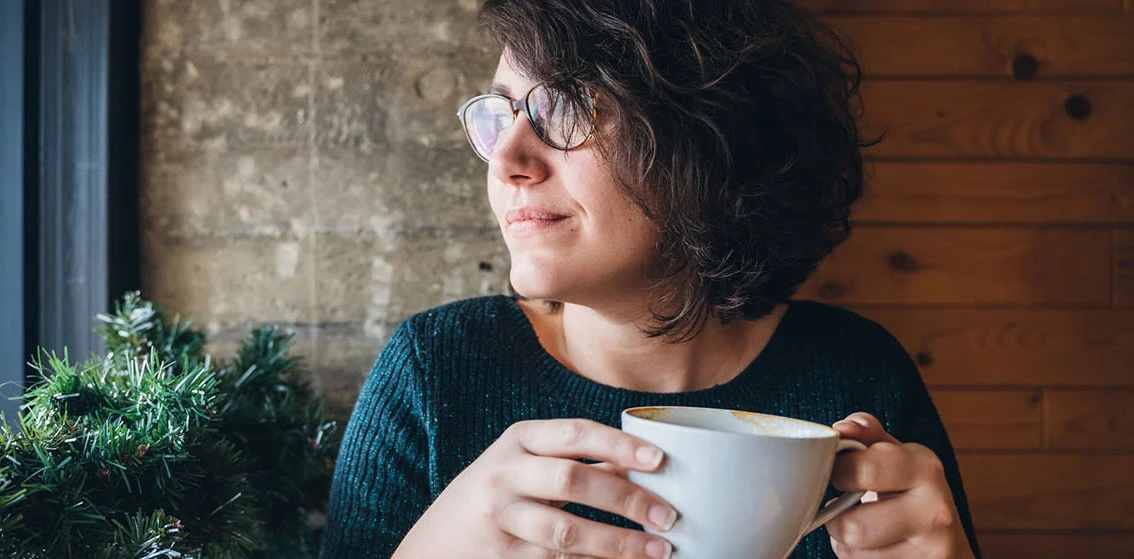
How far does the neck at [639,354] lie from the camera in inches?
40.9

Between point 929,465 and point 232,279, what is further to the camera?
point 232,279

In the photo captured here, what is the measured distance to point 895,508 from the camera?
0.65 m

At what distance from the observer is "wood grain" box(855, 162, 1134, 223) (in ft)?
4.87

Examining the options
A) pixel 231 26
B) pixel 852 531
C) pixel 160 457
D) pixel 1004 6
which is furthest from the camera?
pixel 1004 6

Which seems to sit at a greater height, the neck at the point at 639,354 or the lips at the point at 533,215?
the lips at the point at 533,215

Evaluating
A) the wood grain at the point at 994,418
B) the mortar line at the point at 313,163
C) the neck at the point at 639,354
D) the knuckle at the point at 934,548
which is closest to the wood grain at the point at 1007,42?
the wood grain at the point at 994,418

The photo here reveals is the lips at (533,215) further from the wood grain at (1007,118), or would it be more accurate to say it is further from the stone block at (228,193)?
the wood grain at (1007,118)

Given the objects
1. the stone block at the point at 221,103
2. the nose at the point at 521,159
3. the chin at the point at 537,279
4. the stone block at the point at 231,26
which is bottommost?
the chin at the point at 537,279

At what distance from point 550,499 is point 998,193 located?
1.29 m

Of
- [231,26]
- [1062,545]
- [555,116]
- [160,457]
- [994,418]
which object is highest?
[231,26]

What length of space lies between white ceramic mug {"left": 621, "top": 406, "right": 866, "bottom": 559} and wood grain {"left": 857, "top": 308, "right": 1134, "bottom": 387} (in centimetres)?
107

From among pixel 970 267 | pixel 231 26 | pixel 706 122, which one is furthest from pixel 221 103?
pixel 970 267

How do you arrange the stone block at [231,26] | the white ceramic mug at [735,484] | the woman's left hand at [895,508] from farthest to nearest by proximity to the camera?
1. the stone block at [231,26]
2. the woman's left hand at [895,508]
3. the white ceramic mug at [735,484]

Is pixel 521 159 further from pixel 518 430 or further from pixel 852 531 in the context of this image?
pixel 852 531
